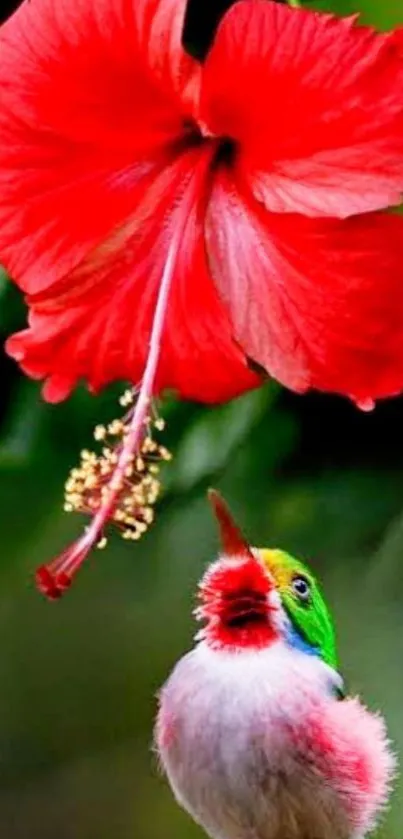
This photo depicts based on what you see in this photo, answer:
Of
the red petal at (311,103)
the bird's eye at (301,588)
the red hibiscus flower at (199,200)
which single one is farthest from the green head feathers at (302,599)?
the red petal at (311,103)

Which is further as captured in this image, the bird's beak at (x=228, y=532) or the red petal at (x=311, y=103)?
the bird's beak at (x=228, y=532)

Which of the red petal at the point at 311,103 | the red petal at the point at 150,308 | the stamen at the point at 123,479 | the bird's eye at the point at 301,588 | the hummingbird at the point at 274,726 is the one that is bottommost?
the hummingbird at the point at 274,726

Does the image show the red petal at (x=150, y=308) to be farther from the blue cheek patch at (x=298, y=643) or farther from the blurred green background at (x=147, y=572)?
the blue cheek patch at (x=298, y=643)

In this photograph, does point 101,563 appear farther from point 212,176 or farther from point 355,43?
point 355,43

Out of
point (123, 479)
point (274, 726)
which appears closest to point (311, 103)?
point (123, 479)

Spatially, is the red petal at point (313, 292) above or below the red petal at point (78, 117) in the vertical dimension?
below

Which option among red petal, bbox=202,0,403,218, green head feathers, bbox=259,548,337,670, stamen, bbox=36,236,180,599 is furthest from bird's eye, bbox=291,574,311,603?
red petal, bbox=202,0,403,218

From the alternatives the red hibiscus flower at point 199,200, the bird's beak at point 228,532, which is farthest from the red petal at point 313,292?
the bird's beak at point 228,532
